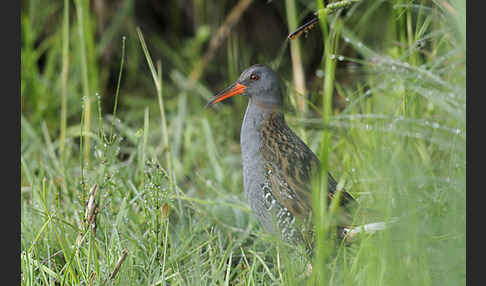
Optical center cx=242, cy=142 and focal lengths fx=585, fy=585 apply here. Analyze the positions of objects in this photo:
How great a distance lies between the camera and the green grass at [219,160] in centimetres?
164

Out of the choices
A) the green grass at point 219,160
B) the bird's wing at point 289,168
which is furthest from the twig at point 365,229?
the bird's wing at point 289,168

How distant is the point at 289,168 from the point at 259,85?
0.39 meters

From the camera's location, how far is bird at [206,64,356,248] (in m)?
2.02

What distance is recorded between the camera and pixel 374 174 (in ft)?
6.37

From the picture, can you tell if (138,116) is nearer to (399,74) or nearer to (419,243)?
(399,74)

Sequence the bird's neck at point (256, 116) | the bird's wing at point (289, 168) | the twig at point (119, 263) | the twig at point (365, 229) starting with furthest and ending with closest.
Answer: the bird's neck at point (256, 116), the bird's wing at point (289, 168), the twig at point (119, 263), the twig at point (365, 229)

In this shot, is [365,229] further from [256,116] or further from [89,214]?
[89,214]

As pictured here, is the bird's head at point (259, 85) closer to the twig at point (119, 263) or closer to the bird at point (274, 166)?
the bird at point (274, 166)

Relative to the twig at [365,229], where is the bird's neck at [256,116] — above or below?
above

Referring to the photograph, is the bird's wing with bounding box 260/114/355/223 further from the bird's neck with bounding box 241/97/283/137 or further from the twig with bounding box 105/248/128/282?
the twig with bounding box 105/248/128/282

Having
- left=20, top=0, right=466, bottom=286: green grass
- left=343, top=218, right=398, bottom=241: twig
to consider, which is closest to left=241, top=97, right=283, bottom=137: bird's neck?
left=20, top=0, right=466, bottom=286: green grass

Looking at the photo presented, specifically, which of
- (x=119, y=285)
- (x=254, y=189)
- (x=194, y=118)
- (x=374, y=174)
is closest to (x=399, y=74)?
(x=374, y=174)

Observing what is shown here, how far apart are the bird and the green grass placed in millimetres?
82

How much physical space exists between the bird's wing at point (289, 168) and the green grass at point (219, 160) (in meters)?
0.09
